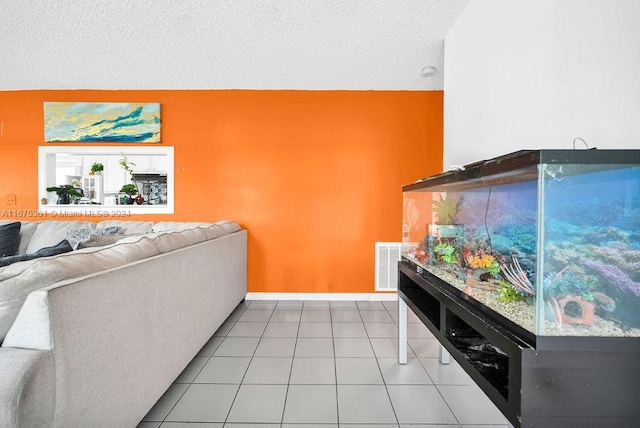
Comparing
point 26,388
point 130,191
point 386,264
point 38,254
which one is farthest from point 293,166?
point 26,388

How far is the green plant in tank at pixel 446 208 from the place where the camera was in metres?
1.48

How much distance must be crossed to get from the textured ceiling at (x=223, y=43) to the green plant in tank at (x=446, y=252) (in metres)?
1.69

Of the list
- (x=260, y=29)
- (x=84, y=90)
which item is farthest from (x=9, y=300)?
(x=84, y=90)

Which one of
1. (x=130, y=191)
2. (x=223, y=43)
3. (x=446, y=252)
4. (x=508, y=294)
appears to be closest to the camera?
(x=508, y=294)

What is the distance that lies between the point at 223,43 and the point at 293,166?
137 cm

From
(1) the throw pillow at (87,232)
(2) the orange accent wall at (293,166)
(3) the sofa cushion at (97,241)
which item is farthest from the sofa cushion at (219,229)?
(1) the throw pillow at (87,232)

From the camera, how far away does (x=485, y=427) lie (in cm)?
142

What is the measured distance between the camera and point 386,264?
11.0 ft

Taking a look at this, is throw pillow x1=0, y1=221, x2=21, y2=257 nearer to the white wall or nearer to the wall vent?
the wall vent

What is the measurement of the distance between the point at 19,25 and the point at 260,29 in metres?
1.85

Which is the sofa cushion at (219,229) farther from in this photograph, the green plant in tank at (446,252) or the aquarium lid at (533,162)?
the aquarium lid at (533,162)

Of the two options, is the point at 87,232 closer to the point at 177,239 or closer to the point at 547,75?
the point at 177,239

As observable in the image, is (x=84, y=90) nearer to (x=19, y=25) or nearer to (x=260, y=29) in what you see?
(x=19, y=25)

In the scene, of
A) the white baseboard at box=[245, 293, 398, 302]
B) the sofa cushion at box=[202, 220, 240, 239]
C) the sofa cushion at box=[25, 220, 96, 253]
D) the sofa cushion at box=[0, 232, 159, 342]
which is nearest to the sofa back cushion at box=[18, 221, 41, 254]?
the sofa cushion at box=[25, 220, 96, 253]
